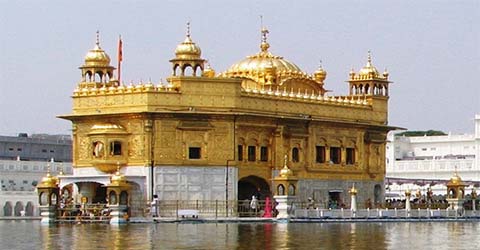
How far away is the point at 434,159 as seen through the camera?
365 feet

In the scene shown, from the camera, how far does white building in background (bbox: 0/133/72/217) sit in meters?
90.5

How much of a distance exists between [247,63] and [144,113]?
10.6 m

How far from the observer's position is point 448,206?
208 ft

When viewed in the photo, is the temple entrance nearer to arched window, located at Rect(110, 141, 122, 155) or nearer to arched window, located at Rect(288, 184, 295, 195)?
arched window, located at Rect(288, 184, 295, 195)

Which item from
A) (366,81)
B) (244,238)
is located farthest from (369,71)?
(244,238)

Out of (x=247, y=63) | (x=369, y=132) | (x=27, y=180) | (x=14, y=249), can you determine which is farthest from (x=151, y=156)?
(x=27, y=180)

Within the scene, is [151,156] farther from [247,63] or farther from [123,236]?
[123,236]

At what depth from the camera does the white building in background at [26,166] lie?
9050cm

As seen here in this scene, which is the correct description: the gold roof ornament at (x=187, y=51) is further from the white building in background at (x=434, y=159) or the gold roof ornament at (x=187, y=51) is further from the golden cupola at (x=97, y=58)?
the white building in background at (x=434, y=159)

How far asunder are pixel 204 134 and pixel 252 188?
231 inches

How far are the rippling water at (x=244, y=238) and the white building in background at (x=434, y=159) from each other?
50.1 meters

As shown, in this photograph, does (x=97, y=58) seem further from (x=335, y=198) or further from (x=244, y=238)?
(x=244, y=238)

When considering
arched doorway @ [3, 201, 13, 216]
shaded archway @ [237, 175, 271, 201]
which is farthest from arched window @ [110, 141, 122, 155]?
arched doorway @ [3, 201, 13, 216]

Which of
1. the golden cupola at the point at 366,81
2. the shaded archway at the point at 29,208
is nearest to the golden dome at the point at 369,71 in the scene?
the golden cupola at the point at 366,81
